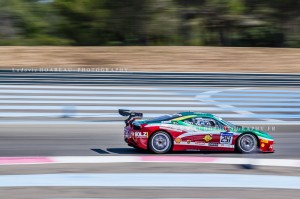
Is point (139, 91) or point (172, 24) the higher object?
point (172, 24)

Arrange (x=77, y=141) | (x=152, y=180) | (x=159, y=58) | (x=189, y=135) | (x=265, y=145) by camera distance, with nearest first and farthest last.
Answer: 1. (x=152, y=180)
2. (x=189, y=135)
3. (x=265, y=145)
4. (x=77, y=141)
5. (x=159, y=58)

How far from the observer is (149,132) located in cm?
979

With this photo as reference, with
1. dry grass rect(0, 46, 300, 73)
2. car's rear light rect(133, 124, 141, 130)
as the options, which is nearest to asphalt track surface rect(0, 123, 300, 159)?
car's rear light rect(133, 124, 141, 130)

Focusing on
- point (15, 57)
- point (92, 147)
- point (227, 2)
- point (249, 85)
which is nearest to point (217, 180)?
point (92, 147)

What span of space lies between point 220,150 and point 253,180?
9.06ft

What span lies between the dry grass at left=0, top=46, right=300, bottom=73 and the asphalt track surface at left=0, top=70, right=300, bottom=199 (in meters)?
3.59

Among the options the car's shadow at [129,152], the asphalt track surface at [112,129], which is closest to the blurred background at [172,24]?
the asphalt track surface at [112,129]

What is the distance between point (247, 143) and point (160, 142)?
4.89 ft

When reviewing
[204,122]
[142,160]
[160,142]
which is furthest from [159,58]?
[142,160]

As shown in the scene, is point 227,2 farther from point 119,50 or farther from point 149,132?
point 149,132

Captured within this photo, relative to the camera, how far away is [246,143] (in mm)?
10062

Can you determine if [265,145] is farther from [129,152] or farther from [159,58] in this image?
[159,58]

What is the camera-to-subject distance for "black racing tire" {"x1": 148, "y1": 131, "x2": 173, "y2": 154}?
9781 mm

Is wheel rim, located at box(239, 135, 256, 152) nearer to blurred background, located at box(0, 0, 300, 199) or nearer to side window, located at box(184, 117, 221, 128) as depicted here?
blurred background, located at box(0, 0, 300, 199)
